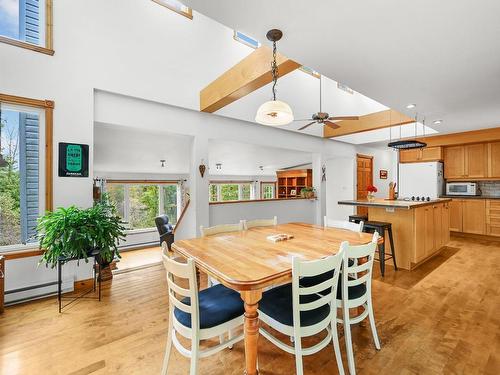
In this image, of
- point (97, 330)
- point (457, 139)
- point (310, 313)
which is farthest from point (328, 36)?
point (457, 139)

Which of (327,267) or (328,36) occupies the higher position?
(328,36)

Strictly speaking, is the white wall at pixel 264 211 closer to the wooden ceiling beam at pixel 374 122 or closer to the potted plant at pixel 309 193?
the potted plant at pixel 309 193

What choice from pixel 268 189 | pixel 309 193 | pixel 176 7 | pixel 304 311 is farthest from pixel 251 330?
pixel 268 189

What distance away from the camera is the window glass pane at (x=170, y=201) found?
23.9 ft

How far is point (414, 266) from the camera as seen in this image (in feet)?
11.8

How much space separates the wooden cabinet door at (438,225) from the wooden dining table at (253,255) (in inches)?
106

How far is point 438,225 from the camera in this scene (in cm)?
421

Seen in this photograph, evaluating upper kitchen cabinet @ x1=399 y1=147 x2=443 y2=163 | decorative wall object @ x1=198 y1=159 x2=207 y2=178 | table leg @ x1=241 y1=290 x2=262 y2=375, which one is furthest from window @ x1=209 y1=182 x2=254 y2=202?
table leg @ x1=241 y1=290 x2=262 y2=375

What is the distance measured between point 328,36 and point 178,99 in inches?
88.8

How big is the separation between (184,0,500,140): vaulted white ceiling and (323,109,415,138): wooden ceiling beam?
39.4 inches

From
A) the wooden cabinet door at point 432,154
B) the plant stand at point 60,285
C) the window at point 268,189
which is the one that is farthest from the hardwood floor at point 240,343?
the window at point 268,189

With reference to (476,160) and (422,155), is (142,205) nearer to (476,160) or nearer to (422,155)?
(422,155)

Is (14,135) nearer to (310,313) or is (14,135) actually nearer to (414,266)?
(310,313)

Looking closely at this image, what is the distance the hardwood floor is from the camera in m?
1.68
